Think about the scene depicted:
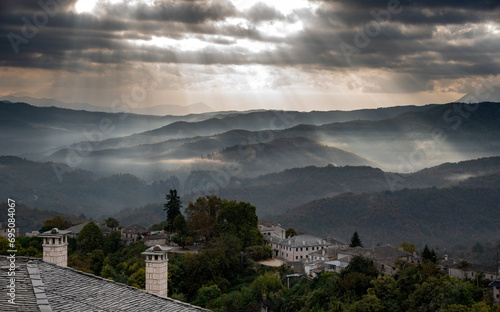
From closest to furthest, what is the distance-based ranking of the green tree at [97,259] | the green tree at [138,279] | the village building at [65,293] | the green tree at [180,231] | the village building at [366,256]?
the village building at [65,293] → the green tree at [138,279] → the village building at [366,256] → the green tree at [97,259] → the green tree at [180,231]

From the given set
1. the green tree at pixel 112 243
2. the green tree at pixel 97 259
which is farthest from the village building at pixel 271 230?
the green tree at pixel 97 259

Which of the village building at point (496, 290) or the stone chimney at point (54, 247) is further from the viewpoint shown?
the village building at point (496, 290)

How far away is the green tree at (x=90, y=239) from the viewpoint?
68750 millimetres

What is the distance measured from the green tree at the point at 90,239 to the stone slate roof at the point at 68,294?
183 ft

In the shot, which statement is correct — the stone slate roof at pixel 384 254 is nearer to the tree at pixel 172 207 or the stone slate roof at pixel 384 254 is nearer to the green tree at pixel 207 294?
the green tree at pixel 207 294

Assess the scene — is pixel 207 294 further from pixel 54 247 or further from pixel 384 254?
pixel 54 247

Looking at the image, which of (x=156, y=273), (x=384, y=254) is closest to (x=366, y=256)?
(x=384, y=254)

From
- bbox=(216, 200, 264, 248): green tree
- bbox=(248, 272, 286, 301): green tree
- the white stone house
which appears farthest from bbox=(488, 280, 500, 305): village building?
bbox=(216, 200, 264, 248): green tree

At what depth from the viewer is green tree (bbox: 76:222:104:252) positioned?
6875 centimetres

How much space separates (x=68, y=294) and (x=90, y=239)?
58808 mm

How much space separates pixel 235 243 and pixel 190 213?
37.4ft

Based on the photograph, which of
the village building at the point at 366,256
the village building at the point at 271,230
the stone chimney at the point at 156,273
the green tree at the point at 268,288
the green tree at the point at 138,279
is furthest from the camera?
the village building at the point at 271,230

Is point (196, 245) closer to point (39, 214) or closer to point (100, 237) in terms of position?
point (100, 237)

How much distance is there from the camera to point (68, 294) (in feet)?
41.9
